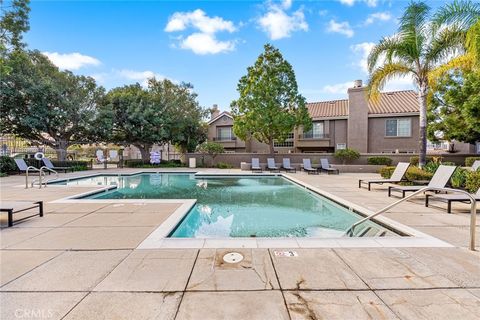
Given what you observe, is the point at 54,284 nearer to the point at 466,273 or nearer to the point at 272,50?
the point at 466,273

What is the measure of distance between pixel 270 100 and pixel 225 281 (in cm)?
1994

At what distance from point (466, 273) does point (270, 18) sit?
12764 millimetres

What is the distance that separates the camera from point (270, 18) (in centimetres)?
1273

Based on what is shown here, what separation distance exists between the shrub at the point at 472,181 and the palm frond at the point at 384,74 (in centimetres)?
536

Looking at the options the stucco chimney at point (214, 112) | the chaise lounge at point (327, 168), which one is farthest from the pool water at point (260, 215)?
the stucco chimney at point (214, 112)

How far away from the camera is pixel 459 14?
10344 millimetres

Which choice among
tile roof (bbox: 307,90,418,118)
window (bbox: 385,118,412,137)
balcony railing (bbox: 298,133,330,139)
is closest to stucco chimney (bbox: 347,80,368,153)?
tile roof (bbox: 307,90,418,118)

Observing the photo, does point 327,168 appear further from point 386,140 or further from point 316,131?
point 386,140

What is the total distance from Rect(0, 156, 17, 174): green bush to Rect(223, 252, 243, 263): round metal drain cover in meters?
19.9

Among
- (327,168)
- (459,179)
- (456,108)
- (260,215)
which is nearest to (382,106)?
(456,108)

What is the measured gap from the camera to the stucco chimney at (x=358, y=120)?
26375 mm

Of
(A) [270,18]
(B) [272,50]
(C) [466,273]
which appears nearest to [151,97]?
(B) [272,50]

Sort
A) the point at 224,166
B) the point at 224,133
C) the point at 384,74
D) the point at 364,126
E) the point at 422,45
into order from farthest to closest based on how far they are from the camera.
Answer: the point at 224,133, the point at 364,126, the point at 224,166, the point at 384,74, the point at 422,45

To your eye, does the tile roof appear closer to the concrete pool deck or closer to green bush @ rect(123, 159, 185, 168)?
green bush @ rect(123, 159, 185, 168)
